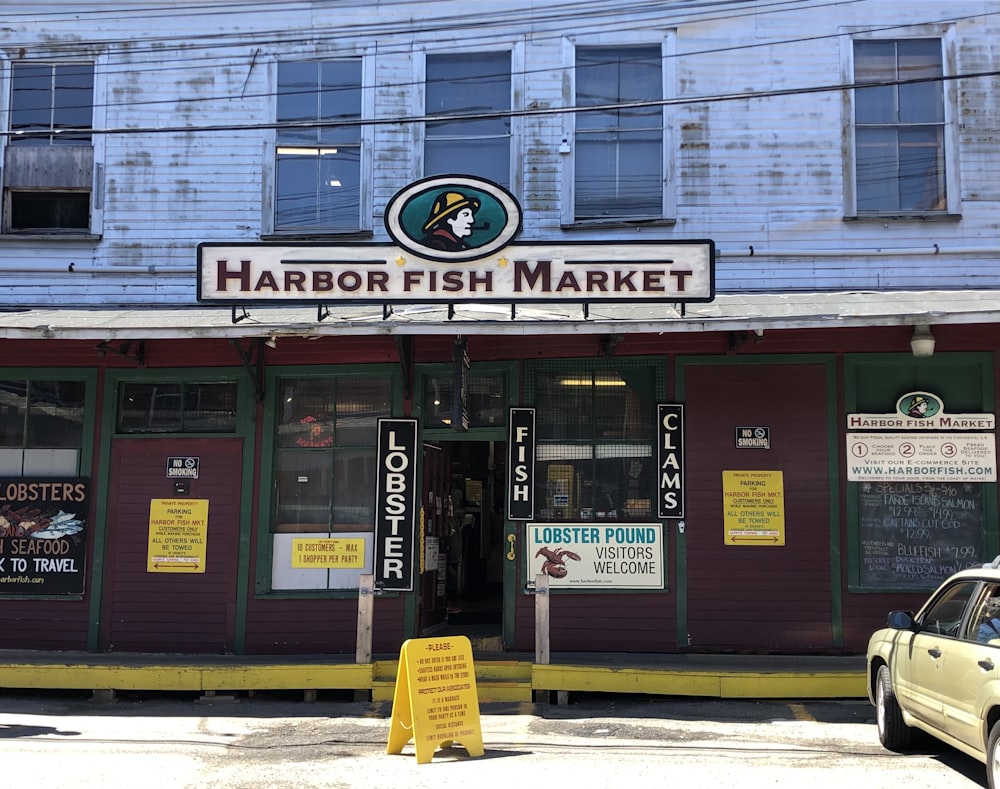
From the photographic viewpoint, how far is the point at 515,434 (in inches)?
453

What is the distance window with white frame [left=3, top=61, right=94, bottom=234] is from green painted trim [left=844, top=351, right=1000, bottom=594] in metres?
9.20

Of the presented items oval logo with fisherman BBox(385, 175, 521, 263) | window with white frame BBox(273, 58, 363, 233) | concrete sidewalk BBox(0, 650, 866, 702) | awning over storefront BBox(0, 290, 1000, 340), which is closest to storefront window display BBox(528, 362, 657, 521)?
awning over storefront BBox(0, 290, 1000, 340)

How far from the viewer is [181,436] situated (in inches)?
469

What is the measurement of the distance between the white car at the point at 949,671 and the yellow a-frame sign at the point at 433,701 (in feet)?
10.1

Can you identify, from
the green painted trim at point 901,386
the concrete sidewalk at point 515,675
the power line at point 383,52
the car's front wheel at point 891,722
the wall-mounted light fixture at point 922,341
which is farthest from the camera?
the power line at point 383,52

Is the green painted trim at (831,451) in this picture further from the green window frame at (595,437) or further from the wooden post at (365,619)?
the wooden post at (365,619)

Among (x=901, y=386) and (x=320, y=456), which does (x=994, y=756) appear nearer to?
(x=901, y=386)

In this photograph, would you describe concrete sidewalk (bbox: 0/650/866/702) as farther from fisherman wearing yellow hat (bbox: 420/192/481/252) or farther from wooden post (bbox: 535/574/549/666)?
fisherman wearing yellow hat (bbox: 420/192/481/252)

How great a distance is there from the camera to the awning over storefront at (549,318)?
10078 millimetres

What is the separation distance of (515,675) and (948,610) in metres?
4.51

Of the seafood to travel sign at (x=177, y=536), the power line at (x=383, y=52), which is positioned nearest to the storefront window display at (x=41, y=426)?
the seafood to travel sign at (x=177, y=536)

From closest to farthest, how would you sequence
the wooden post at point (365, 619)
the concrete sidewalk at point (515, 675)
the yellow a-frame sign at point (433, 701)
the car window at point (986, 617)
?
1. the car window at point (986, 617)
2. the yellow a-frame sign at point (433, 701)
3. the concrete sidewalk at point (515, 675)
4. the wooden post at point (365, 619)

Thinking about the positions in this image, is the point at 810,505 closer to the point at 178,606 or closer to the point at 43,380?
the point at 178,606

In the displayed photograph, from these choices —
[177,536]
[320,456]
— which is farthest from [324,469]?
[177,536]
